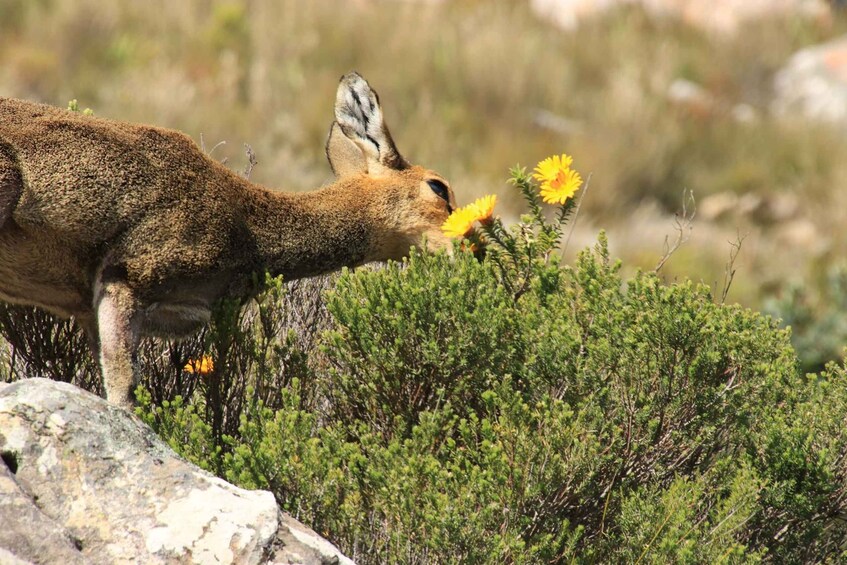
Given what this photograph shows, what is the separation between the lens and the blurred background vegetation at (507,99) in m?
17.3

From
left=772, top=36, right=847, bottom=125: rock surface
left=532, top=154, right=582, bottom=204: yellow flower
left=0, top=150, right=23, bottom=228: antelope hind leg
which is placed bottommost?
left=0, top=150, right=23, bottom=228: antelope hind leg

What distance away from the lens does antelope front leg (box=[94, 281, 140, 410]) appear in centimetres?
506

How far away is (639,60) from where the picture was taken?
22844 millimetres

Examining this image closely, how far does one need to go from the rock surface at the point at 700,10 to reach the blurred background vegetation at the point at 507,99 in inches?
25.5

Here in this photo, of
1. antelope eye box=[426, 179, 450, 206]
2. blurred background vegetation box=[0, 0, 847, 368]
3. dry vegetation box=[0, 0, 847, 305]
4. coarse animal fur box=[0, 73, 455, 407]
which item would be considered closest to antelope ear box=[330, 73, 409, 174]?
antelope eye box=[426, 179, 450, 206]

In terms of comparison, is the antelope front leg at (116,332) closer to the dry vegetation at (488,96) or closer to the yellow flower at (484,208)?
the yellow flower at (484,208)

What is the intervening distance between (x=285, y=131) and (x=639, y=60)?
7.79m

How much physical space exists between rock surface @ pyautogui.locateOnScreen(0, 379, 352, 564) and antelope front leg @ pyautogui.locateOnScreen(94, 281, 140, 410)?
818mm

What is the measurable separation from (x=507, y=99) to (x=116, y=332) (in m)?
15.9

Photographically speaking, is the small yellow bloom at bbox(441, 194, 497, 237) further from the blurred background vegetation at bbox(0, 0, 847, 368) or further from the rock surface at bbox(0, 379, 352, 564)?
the blurred background vegetation at bbox(0, 0, 847, 368)

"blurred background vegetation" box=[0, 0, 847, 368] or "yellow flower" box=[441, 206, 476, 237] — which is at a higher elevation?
"blurred background vegetation" box=[0, 0, 847, 368]

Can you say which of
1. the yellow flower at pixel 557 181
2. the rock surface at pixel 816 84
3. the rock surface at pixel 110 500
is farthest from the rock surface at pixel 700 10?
the rock surface at pixel 110 500

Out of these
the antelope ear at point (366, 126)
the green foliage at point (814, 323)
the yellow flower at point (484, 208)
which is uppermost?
the green foliage at point (814, 323)

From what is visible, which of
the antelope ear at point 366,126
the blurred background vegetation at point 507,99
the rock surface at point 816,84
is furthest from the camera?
the rock surface at point 816,84
